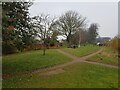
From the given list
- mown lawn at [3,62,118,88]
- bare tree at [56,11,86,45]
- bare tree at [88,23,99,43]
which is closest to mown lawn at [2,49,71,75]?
mown lawn at [3,62,118,88]

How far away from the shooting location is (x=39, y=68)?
2095 cm

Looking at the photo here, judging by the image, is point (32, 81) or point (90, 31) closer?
point (32, 81)

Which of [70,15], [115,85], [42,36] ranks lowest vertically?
[115,85]

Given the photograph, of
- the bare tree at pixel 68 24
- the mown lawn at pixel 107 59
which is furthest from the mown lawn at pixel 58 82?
the bare tree at pixel 68 24

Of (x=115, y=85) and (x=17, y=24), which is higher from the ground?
(x=17, y=24)

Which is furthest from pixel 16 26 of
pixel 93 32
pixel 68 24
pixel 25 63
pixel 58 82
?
pixel 93 32

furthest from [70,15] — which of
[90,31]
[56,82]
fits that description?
[56,82]

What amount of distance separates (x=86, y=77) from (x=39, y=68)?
5.59 m

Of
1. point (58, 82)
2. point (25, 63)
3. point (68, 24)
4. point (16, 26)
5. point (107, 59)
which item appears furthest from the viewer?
point (68, 24)

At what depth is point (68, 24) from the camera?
7194 cm

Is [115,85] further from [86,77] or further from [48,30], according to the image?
[48,30]

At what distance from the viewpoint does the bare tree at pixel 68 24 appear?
7194 centimetres

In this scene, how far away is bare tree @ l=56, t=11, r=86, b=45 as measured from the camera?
2832 inches

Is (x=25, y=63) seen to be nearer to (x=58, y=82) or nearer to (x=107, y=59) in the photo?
(x=58, y=82)
